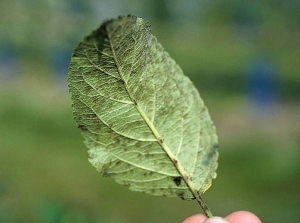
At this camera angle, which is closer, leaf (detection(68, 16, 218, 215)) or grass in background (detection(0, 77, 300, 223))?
leaf (detection(68, 16, 218, 215))

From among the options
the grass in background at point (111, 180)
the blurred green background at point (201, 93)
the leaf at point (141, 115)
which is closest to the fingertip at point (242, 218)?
the leaf at point (141, 115)

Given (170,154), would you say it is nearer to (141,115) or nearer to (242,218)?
(141,115)

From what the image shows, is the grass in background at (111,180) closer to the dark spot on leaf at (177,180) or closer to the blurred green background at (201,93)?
the blurred green background at (201,93)

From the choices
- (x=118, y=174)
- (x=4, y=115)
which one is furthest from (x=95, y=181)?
(x=118, y=174)

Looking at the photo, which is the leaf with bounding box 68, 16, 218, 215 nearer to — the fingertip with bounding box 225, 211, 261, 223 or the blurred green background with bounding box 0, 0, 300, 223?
the fingertip with bounding box 225, 211, 261, 223

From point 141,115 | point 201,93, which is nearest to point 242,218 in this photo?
point 141,115

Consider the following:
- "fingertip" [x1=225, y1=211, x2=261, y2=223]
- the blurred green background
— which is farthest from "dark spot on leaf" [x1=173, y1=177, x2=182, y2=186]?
the blurred green background

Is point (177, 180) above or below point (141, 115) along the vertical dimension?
below
